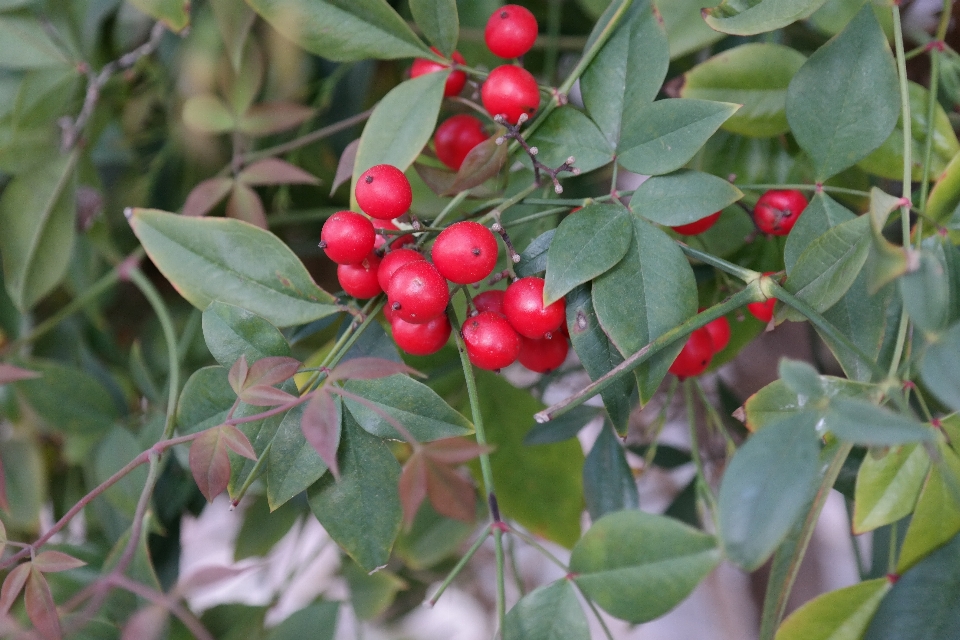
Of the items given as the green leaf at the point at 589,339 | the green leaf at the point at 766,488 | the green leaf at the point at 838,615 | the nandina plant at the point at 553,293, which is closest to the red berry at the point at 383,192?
the nandina plant at the point at 553,293

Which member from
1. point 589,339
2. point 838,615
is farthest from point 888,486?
point 589,339

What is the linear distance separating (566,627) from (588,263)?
0.60ft

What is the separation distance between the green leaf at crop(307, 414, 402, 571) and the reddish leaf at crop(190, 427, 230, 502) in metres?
0.05

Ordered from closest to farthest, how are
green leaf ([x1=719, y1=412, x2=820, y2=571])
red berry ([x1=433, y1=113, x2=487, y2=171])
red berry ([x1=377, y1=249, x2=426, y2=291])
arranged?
green leaf ([x1=719, y1=412, x2=820, y2=571]), red berry ([x1=377, y1=249, x2=426, y2=291]), red berry ([x1=433, y1=113, x2=487, y2=171])

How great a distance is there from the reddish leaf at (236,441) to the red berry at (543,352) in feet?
0.53

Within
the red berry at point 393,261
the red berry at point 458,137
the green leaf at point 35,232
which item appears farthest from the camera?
the green leaf at point 35,232

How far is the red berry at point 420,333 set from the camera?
389 mm

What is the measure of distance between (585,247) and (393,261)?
10cm

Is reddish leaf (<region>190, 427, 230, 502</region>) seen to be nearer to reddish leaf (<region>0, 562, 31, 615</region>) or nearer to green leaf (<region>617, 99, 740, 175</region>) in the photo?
reddish leaf (<region>0, 562, 31, 615</region>)

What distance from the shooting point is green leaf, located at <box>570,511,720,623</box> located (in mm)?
292

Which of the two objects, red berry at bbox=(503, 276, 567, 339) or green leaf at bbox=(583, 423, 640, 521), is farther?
green leaf at bbox=(583, 423, 640, 521)

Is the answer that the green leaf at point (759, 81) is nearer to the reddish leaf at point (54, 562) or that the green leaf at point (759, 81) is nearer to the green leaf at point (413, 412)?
the green leaf at point (413, 412)

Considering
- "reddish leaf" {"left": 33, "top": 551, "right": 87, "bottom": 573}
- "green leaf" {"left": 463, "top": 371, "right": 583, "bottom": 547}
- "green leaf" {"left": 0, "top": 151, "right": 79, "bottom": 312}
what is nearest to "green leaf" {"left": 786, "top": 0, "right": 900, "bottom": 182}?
"green leaf" {"left": 463, "top": 371, "right": 583, "bottom": 547}

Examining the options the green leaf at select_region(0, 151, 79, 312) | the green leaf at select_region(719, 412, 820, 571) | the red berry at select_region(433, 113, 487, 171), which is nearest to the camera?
the green leaf at select_region(719, 412, 820, 571)
